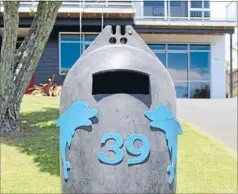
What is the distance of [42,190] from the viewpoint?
21.1 ft

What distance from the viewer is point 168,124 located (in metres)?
3.13

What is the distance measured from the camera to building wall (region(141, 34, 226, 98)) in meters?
22.5

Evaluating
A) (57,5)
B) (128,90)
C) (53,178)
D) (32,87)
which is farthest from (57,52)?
(128,90)

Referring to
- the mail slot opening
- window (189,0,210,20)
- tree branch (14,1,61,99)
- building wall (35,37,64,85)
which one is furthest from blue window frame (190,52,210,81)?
the mail slot opening

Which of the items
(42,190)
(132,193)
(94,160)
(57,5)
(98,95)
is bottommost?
(42,190)

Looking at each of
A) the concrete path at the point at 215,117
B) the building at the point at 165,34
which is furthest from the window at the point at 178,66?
the concrete path at the point at 215,117

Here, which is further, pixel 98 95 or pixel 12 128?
pixel 12 128

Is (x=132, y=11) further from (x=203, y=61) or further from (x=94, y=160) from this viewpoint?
(x=94, y=160)

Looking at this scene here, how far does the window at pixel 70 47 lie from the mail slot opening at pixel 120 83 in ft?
57.6

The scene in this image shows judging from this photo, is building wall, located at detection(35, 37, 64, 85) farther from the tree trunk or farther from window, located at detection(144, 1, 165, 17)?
the tree trunk

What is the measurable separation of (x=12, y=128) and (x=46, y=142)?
99 centimetres

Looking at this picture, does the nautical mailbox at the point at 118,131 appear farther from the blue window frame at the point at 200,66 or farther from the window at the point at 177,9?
the blue window frame at the point at 200,66

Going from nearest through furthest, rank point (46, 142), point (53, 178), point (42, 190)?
point (42, 190) → point (53, 178) → point (46, 142)

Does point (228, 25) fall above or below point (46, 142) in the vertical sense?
above
